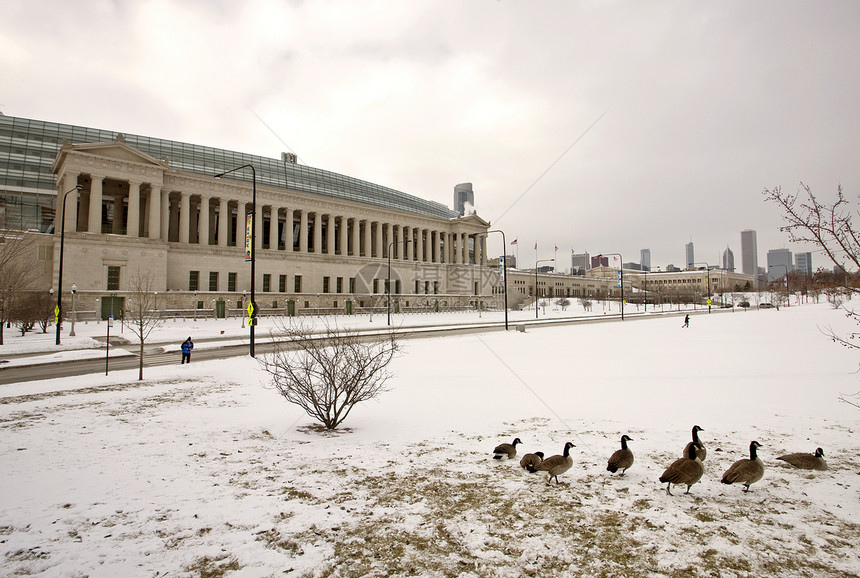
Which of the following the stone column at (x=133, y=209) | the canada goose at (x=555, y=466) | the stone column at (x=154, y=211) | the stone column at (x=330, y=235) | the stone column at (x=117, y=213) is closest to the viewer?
the canada goose at (x=555, y=466)

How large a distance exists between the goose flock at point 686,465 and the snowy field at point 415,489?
19 cm

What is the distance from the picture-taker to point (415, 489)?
5.89 meters

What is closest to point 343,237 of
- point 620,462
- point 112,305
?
point 112,305

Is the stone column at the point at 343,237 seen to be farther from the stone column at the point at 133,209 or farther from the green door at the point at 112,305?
the green door at the point at 112,305

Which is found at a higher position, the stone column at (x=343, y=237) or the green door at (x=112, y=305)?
the stone column at (x=343, y=237)

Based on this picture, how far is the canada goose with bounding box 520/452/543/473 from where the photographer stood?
6.49 m

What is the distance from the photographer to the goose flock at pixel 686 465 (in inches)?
225

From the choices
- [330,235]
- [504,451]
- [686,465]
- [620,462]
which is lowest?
[504,451]

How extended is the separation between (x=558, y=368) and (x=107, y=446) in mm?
15316

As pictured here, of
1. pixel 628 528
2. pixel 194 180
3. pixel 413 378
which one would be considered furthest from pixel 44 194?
pixel 628 528

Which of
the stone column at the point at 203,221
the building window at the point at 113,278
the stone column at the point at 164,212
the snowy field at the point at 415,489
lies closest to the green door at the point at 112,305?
the building window at the point at 113,278

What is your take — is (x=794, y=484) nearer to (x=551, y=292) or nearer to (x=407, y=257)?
(x=407, y=257)

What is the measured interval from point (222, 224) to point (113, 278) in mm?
17648

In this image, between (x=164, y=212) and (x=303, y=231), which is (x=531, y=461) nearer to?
(x=164, y=212)
